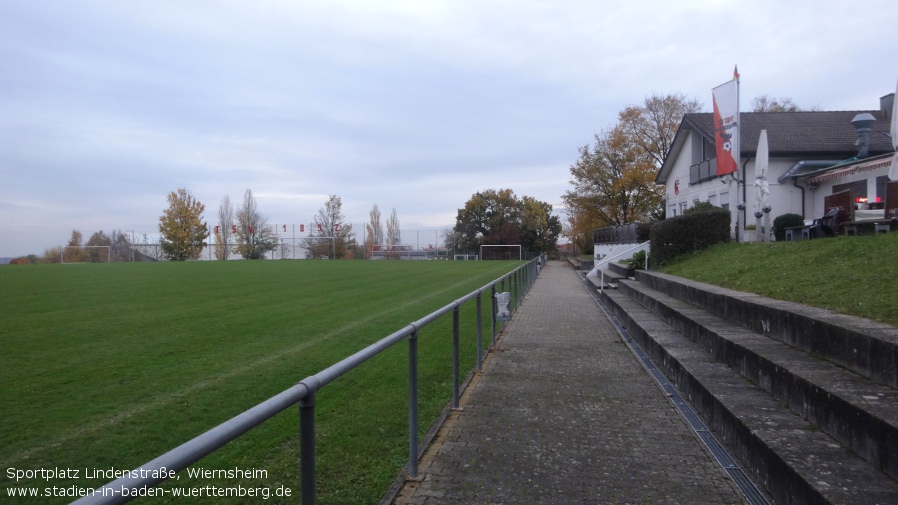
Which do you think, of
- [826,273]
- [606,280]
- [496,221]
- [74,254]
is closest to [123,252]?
[74,254]

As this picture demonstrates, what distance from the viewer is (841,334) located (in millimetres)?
4844

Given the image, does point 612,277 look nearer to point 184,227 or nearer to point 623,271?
point 623,271

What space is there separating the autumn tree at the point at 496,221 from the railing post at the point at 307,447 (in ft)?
223

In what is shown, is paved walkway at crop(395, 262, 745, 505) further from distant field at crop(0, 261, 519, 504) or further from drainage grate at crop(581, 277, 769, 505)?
distant field at crop(0, 261, 519, 504)

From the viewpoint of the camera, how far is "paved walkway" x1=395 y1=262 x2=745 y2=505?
398 centimetres

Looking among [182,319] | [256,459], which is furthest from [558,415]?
[182,319]

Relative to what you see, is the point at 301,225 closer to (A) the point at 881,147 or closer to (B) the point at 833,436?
(A) the point at 881,147

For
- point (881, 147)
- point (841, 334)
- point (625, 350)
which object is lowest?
point (625, 350)

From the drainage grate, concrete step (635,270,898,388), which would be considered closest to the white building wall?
concrete step (635,270,898,388)

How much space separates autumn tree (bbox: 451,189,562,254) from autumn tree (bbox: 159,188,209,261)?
92.0ft

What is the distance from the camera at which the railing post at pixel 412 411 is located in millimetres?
4258

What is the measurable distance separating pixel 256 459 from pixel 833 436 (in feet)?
12.0

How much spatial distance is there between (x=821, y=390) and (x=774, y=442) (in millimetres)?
539

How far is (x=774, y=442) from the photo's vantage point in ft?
13.1
